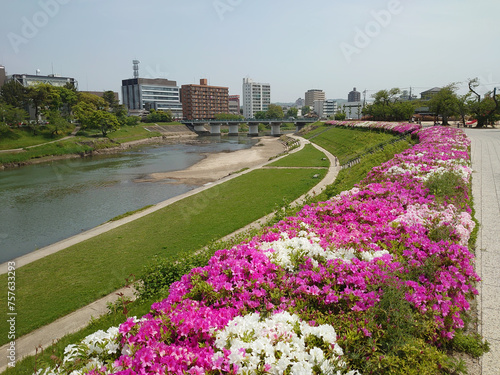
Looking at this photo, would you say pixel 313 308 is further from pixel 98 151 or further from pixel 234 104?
pixel 234 104

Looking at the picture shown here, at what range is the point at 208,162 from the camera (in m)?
44.3

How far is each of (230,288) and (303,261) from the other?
1.76 meters

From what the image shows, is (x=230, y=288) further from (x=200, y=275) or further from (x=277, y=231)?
(x=277, y=231)

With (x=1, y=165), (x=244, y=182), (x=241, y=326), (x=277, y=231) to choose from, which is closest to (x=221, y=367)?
(x=241, y=326)

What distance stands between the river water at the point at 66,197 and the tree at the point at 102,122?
73.7 ft

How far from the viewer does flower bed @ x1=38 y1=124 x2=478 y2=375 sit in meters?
3.81

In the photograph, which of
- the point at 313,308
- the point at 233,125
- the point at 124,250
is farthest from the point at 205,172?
the point at 233,125

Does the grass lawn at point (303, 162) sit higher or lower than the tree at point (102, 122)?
lower

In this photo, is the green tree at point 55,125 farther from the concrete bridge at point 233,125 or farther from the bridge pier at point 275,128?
the bridge pier at point 275,128

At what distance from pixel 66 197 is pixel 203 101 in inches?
4543

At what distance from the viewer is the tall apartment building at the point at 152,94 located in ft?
453

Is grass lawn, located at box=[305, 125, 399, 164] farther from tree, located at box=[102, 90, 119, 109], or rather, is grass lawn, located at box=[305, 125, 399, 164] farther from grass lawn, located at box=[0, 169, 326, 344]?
tree, located at box=[102, 90, 119, 109]

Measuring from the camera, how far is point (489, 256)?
7.41 m

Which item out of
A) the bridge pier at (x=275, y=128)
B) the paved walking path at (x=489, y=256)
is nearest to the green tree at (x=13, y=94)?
the bridge pier at (x=275, y=128)
